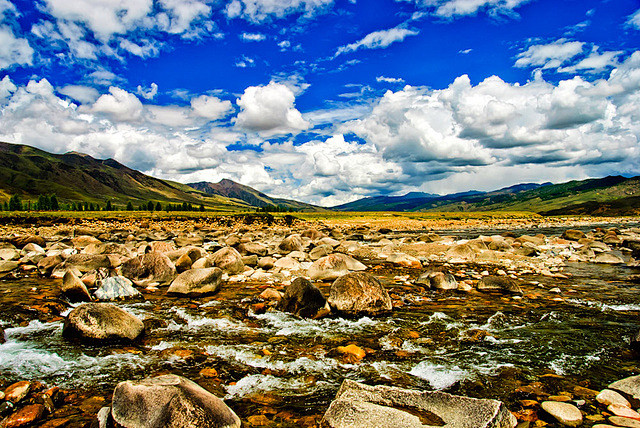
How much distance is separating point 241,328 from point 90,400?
14.5 ft

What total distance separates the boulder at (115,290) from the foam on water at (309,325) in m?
6.09

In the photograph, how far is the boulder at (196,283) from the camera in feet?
45.4

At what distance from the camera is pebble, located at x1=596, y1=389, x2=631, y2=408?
18.4 ft

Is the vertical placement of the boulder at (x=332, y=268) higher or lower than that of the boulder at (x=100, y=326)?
lower

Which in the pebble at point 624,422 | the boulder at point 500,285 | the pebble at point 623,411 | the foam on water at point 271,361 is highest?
the pebble at point 624,422

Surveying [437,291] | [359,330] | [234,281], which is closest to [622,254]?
[437,291]

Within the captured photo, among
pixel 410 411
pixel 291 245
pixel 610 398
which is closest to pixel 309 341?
pixel 410 411

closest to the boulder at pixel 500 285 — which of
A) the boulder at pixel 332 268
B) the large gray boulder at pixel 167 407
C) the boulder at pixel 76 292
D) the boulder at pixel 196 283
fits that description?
the boulder at pixel 332 268

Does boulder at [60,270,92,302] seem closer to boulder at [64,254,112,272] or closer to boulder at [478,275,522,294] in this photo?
boulder at [64,254,112,272]

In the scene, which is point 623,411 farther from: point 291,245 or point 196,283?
point 291,245

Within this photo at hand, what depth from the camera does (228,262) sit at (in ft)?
61.5

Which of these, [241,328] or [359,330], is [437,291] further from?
[241,328]

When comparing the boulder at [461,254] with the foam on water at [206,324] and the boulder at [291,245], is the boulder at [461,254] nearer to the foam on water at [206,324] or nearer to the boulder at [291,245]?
the boulder at [291,245]

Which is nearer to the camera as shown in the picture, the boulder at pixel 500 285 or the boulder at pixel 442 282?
the boulder at pixel 500 285
